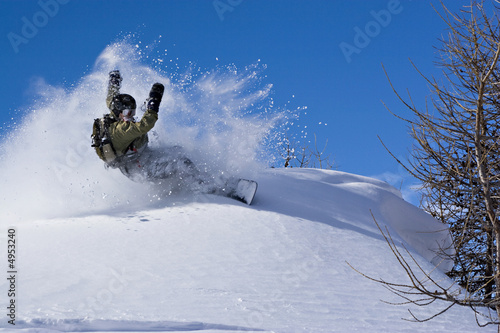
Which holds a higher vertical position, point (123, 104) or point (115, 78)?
point (115, 78)

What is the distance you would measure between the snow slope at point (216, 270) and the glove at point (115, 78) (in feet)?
6.09

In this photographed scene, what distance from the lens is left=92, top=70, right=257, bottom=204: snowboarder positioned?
19.9 feet

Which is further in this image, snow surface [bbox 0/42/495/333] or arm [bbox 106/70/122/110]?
arm [bbox 106/70/122/110]

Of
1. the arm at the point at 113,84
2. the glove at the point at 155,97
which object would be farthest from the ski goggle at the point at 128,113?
the arm at the point at 113,84

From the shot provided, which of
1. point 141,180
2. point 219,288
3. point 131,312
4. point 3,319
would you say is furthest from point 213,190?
point 3,319

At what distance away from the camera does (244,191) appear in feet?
21.6

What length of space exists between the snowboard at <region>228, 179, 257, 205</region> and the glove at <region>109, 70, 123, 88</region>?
7.34 feet

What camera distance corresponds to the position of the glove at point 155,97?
5945 millimetres

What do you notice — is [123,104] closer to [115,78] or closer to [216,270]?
[115,78]

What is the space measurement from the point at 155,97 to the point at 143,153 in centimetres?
87

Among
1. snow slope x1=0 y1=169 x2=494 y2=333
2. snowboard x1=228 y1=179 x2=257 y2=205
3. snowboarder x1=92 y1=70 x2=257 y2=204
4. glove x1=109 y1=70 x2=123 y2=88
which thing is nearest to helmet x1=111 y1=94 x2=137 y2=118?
snowboarder x1=92 y1=70 x2=257 y2=204

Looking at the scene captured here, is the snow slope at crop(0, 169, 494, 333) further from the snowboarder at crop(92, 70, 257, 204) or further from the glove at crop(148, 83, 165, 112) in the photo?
the glove at crop(148, 83, 165, 112)

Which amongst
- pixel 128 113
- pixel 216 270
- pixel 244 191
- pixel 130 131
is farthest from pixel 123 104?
pixel 216 270

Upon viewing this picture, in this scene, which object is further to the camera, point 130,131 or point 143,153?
point 143,153
